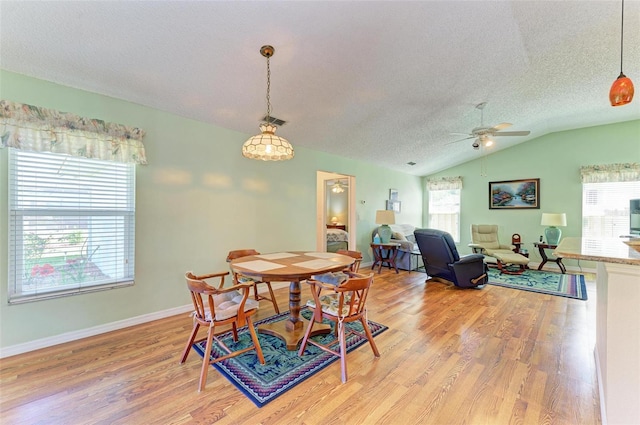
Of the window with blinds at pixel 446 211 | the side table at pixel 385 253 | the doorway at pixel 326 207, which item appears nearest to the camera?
the side table at pixel 385 253

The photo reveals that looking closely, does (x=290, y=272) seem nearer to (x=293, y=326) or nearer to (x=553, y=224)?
(x=293, y=326)

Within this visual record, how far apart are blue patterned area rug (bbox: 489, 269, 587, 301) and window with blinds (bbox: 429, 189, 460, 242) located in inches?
78.6

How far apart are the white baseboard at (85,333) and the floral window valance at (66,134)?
168 cm

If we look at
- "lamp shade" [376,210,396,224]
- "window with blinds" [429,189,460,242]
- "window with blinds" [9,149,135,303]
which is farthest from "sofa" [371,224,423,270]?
"window with blinds" [9,149,135,303]

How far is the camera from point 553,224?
530 centimetres

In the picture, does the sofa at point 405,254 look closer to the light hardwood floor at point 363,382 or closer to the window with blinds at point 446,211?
the window with blinds at point 446,211

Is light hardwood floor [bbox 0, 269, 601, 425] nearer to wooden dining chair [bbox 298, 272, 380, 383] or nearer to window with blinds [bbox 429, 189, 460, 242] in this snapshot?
wooden dining chair [bbox 298, 272, 380, 383]

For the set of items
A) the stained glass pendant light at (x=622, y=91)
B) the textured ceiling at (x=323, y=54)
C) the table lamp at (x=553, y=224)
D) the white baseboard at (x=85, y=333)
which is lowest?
the white baseboard at (x=85, y=333)

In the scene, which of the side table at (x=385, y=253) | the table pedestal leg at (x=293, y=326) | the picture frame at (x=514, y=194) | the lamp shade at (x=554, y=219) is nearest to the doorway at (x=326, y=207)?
the side table at (x=385, y=253)

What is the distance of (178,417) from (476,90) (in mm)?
4332

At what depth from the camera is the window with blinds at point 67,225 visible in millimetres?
2283

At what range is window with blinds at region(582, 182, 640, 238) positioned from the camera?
199 inches

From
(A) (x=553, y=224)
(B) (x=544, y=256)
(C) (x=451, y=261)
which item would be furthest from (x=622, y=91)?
(B) (x=544, y=256)

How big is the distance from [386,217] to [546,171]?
3.87 meters
